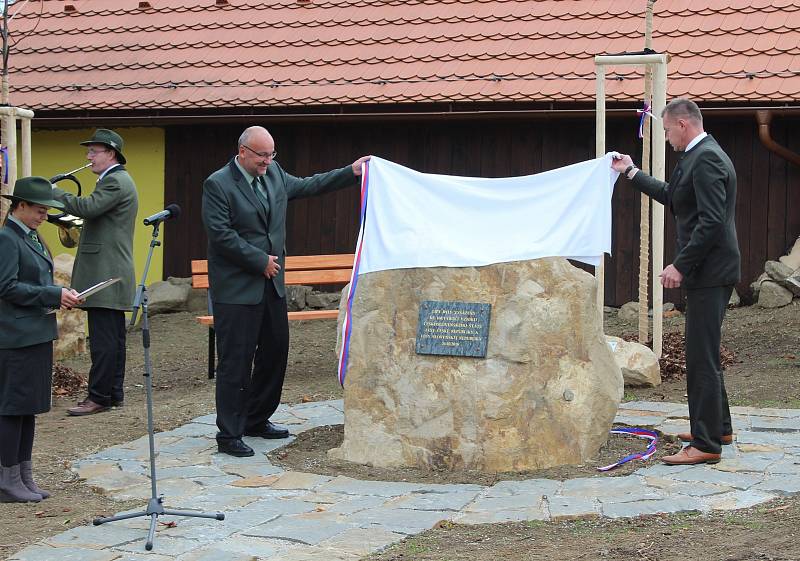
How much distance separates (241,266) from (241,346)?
0.49m

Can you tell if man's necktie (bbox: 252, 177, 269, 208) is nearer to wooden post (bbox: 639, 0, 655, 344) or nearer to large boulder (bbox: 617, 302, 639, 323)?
wooden post (bbox: 639, 0, 655, 344)

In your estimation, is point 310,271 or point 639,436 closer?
point 639,436

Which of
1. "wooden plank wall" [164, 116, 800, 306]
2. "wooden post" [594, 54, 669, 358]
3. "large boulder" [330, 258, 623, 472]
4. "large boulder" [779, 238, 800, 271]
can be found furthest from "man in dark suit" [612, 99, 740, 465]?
"wooden plank wall" [164, 116, 800, 306]

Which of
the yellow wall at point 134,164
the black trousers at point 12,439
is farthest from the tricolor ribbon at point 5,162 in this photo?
the black trousers at point 12,439

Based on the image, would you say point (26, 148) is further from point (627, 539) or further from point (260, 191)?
point (627, 539)

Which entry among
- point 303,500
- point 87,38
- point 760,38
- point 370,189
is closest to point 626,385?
point 370,189

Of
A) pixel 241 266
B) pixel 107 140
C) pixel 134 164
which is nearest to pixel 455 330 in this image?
pixel 241 266

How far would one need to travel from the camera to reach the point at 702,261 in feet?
21.2

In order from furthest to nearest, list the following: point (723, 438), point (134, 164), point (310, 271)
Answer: point (134, 164) < point (310, 271) < point (723, 438)

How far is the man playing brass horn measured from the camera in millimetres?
8531

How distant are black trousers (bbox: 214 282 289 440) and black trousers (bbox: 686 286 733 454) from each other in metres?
2.54

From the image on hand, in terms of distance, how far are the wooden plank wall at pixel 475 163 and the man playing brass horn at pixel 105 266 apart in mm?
4635

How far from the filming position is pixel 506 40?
13.0 meters

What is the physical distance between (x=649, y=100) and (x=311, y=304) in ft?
16.5
